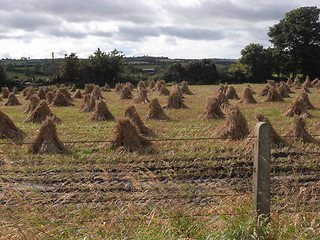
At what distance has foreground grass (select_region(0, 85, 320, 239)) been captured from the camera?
3035 millimetres

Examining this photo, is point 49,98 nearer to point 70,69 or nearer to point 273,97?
point 273,97

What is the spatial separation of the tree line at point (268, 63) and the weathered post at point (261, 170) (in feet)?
113

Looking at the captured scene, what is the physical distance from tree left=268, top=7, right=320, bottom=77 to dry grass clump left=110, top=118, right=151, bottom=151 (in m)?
32.3

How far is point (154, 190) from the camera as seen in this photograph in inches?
221

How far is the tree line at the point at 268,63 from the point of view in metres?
36.4

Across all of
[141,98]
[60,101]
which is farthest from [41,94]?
[141,98]

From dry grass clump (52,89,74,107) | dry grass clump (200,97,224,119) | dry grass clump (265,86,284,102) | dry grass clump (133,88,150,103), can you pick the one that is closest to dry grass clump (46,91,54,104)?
dry grass clump (52,89,74,107)

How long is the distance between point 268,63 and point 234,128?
30383 mm

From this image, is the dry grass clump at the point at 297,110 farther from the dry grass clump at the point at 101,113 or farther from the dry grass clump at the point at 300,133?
the dry grass clump at the point at 101,113

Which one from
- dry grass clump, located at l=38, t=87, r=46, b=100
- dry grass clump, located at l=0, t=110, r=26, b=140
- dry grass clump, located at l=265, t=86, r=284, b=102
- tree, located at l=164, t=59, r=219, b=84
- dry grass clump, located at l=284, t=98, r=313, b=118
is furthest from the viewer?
tree, located at l=164, t=59, r=219, b=84

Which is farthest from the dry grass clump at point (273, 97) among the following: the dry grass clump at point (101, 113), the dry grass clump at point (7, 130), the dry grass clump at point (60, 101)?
the dry grass clump at point (7, 130)

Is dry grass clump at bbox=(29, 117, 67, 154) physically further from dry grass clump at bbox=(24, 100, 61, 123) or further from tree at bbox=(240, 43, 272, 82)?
tree at bbox=(240, 43, 272, 82)

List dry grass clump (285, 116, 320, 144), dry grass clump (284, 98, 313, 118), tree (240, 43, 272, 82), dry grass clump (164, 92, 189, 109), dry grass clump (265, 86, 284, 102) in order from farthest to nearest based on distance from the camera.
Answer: tree (240, 43, 272, 82) → dry grass clump (265, 86, 284, 102) → dry grass clump (164, 92, 189, 109) → dry grass clump (284, 98, 313, 118) → dry grass clump (285, 116, 320, 144)

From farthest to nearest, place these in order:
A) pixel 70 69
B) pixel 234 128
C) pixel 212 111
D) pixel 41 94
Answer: pixel 70 69, pixel 41 94, pixel 212 111, pixel 234 128
